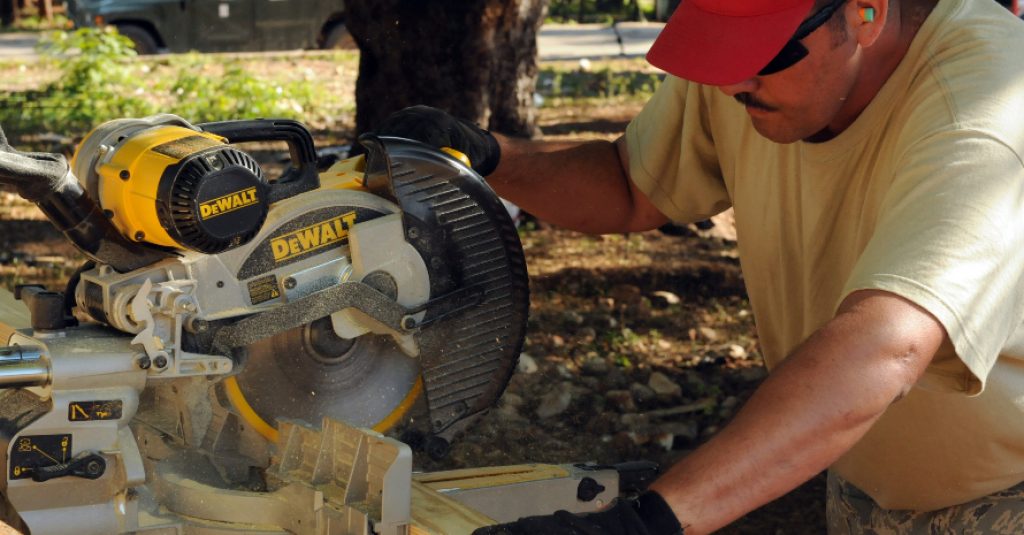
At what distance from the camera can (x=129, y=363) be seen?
6.93ft

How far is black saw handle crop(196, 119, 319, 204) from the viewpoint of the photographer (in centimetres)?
230

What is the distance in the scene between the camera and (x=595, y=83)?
10055 millimetres

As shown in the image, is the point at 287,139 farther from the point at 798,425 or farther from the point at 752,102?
the point at 798,425

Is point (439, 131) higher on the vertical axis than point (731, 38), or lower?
lower

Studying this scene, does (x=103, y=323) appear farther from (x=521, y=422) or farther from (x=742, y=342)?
(x=742, y=342)

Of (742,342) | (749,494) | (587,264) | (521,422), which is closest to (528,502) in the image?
(749,494)

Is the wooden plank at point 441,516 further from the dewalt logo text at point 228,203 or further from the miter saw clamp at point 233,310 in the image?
the dewalt logo text at point 228,203

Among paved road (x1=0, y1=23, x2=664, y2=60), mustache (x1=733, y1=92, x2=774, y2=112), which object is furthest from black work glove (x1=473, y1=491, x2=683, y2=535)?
paved road (x1=0, y1=23, x2=664, y2=60)

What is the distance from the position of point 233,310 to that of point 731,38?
0.99m

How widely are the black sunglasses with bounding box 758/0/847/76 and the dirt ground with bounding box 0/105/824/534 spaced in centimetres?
138

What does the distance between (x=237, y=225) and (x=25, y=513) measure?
59 cm

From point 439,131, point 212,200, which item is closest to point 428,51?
point 439,131

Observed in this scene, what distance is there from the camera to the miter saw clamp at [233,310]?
6.80 feet

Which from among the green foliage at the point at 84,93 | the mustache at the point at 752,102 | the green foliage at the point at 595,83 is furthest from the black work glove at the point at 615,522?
the green foliage at the point at 595,83
